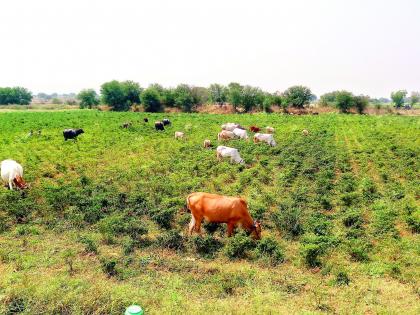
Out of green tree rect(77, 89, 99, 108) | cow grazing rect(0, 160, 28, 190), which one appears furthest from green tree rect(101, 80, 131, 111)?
cow grazing rect(0, 160, 28, 190)

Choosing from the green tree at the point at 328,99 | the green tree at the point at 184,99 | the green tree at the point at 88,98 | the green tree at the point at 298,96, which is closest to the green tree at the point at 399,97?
the green tree at the point at 328,99

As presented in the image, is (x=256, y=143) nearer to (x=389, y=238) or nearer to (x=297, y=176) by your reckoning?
(x=297, y=176)

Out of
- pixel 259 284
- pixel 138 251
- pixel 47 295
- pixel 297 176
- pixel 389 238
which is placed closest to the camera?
pixel 47 295

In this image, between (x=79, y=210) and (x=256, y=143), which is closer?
(x=79, y=210)

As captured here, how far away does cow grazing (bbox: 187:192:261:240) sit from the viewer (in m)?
10.3

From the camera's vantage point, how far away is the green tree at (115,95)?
223 feet

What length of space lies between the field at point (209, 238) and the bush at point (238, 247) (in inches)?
1.4

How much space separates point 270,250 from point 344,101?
5746 centimetres

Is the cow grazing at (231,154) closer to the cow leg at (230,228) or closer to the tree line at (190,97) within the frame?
the cow leg at (230,228)

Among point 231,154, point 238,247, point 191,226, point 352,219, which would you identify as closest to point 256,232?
point 238,247

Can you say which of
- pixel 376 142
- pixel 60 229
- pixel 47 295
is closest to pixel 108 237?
pixel 60 229

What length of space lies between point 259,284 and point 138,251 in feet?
11.5

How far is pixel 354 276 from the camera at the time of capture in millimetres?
8242

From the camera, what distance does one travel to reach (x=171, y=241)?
9773mm
